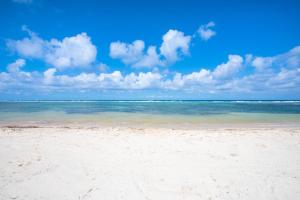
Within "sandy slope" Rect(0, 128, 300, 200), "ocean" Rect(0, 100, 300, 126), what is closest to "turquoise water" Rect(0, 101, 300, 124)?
"ocean" Rect(0, 100, 300, 126)

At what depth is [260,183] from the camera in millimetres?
4590

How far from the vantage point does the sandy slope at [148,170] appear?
4.21 m

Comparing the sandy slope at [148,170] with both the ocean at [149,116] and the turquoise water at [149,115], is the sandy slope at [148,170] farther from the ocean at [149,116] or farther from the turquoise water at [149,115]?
the turquoise water at [149,115]

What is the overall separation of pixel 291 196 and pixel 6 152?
792cm

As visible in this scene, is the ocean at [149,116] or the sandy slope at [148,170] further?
the ocean at [149,116]

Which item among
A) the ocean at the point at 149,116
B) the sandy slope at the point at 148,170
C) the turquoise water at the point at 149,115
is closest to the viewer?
the sandy slope at the point at 148,170

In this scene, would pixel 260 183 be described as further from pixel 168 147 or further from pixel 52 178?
pixel 52 178

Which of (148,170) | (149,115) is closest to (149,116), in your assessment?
(149,115)

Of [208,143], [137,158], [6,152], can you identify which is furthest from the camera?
[208,143]

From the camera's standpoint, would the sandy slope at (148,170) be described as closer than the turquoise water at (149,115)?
Yes

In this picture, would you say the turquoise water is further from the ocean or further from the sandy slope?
the sandy slope

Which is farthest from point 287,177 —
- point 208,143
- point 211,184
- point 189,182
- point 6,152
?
point 6,152

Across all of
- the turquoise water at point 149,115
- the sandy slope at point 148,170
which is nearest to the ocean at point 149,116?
the turquoise water at point 149,115

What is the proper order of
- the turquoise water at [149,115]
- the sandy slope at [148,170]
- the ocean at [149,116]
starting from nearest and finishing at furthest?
the sandy slope at [148,170]
the ocean at [149,116]
the turquoise water at [149,115]
